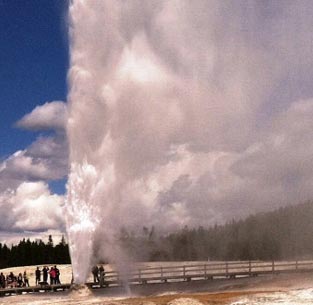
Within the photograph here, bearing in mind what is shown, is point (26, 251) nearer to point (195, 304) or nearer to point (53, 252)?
point (53, 252)

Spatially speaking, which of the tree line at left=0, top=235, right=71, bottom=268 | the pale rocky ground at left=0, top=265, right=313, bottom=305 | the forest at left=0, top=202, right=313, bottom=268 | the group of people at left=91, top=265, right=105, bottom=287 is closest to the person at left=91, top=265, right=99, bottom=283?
the group of people at left=91, top=265, right=105, bottom=287

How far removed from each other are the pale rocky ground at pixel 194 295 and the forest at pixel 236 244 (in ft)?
113

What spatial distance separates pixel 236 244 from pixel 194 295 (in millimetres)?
60978

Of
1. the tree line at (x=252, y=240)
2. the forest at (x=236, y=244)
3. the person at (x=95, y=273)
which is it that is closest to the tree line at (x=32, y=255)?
the forest at (x=236, y=244)

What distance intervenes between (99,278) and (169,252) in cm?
5196

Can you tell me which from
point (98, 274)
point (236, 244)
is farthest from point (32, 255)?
point (98, 274)

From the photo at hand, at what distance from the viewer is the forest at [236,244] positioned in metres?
75.6

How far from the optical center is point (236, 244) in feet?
278

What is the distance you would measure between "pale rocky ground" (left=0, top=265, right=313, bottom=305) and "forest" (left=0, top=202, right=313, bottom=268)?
34309 mm

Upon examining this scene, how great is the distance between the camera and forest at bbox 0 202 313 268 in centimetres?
7556

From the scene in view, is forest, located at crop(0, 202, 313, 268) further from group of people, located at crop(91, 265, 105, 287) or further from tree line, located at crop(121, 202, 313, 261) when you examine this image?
group of people, located at crop(91, 265, 105, 287)

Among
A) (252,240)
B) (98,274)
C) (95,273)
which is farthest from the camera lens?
(252,240)

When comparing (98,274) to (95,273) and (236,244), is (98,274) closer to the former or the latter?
(95,273)

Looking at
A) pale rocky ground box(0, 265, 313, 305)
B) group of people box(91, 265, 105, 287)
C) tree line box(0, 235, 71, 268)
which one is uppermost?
tree line box(0, 235, 71, 268)
